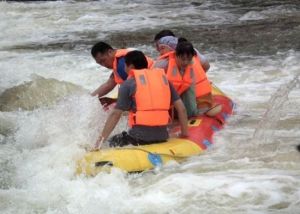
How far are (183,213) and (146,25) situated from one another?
1063 cm

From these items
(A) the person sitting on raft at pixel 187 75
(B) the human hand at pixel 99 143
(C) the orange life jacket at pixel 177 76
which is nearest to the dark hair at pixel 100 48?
(A) the person sitting on raft at pixel 187 75

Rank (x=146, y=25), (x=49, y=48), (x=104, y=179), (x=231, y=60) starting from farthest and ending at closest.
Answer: (x=146, y=25) < (x=49, y=48) < (x=231, y=60) < (x=104, y=179)

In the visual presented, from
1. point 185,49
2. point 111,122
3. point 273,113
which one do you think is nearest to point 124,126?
point 111,122

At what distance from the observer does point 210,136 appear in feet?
20.9

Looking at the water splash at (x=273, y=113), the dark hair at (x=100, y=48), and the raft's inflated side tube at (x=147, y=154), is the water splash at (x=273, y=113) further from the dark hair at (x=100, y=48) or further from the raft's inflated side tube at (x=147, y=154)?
the dark hair at (x=100, y=48)

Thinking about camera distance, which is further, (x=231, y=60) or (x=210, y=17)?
(x=210, y=17)

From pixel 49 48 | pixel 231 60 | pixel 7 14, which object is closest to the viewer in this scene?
pixel 231 60

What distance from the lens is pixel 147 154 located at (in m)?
5.45

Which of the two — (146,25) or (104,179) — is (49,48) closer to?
(146,25)

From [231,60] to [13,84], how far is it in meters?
3.99

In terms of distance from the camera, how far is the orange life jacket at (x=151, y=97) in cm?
556

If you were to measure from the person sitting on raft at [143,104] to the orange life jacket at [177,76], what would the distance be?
54cm

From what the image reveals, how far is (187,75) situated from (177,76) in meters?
0.12

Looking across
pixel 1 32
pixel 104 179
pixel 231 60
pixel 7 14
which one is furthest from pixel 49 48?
pixel 104 179
